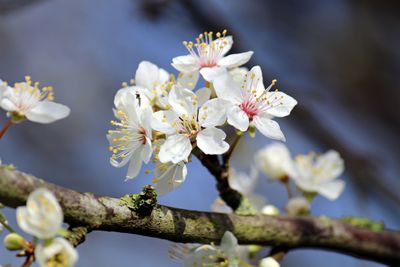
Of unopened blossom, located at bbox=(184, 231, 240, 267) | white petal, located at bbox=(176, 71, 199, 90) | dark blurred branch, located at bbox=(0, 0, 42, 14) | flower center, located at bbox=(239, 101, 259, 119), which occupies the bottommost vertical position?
unopened blossom, located at bbox=(184, 231, 240, 267)

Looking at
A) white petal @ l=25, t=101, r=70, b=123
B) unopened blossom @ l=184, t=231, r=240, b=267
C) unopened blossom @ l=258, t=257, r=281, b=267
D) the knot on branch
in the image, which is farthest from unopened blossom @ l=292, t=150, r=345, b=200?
white petal @ l=25, t=101, r=70, b=123

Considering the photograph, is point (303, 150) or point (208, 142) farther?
point (303, 150)

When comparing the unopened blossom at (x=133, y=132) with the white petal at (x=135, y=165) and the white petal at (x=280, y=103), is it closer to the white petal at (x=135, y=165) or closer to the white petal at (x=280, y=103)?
the white petal at (x=135, y=165)

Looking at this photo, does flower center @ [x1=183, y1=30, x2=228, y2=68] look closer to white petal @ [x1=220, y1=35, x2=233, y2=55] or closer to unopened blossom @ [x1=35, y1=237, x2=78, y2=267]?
white petal @ [x1=220, y1=35, x2=233, y2=55]

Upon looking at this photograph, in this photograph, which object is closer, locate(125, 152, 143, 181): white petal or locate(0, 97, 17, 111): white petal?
locate(0, 97, 17, 111): white petal

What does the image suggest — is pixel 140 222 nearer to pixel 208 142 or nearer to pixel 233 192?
pixel 208 142

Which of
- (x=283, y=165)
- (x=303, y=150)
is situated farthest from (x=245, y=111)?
(x=303, y=150)
